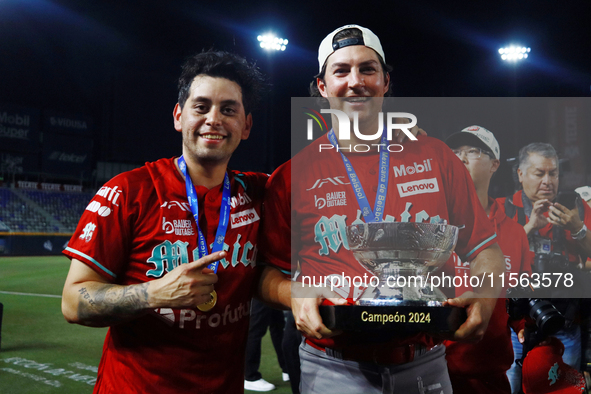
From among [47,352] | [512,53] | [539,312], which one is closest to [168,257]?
[539,312]

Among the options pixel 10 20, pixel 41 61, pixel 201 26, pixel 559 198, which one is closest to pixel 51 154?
pixel 41 61

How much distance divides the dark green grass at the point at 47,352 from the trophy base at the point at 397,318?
3.56 meters

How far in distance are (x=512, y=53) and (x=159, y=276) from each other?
14.7 metres

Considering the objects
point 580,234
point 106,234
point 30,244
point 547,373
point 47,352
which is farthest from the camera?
point 30,244

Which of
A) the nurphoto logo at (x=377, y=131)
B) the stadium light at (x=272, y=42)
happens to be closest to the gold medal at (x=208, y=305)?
the nurphoto logo at (x=377, y=131)

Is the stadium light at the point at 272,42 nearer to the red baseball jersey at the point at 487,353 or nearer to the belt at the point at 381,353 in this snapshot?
the red baseball jersey at the point at 487,353

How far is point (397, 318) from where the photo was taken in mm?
1353

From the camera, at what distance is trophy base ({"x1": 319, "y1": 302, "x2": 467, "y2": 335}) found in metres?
1.34

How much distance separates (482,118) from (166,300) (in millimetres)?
13976

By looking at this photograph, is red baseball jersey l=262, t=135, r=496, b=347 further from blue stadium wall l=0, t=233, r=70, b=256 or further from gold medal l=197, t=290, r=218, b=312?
blue stadium wall l=0, t=233, r=70, b=256

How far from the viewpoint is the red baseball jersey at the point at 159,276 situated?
1813 millimetres

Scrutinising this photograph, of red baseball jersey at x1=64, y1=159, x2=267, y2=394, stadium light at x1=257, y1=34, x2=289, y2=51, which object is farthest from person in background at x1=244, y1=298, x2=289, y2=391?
stadium light at x1=257, y1=34, x2=289, y2=51

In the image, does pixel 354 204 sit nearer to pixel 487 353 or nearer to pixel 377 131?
pixel 377 131

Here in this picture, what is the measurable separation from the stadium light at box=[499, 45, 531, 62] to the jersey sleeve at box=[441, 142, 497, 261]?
13.7m
